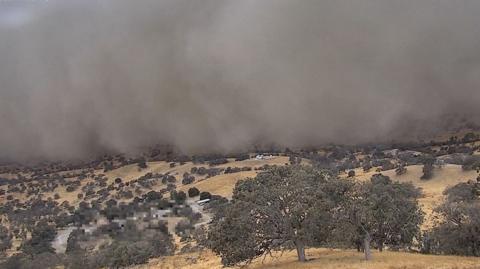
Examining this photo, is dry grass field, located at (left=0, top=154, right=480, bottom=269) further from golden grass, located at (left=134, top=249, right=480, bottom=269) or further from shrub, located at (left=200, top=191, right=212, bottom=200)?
shrub, located at (left=200, top=191, right=212, bottom=200)

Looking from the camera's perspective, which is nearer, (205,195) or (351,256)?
(351,256)

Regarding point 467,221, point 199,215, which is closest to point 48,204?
point 199,215

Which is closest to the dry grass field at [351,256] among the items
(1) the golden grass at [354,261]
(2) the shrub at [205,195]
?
(1) the golden grass at [354,261]

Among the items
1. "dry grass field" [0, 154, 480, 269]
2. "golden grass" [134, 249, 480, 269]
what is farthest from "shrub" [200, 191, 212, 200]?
"golden grass" [134, 249, 480, 269]

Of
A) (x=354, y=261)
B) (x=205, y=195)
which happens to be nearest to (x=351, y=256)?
(x=354, y=261)

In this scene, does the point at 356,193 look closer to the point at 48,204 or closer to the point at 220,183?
the point at 220,183

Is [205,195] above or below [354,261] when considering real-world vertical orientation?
below

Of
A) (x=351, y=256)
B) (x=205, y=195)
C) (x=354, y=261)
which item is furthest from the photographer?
(x=205, y=195)

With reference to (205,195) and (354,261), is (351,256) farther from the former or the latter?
(205,195)

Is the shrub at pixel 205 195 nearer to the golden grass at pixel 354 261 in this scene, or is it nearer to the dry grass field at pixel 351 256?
the dry grass field at pixel 351 256

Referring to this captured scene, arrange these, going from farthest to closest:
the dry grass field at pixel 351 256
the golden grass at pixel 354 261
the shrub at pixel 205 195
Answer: the shrub at pixel 205 195
the dry grass field at pixel 351 256
the golden grass at pixel 354 261

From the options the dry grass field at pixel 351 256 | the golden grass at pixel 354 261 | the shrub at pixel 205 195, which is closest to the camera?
the golden grass at pixel 354 261

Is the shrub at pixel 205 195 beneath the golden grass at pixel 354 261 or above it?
beneath

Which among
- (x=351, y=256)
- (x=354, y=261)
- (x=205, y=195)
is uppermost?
(x=354, y=261)
